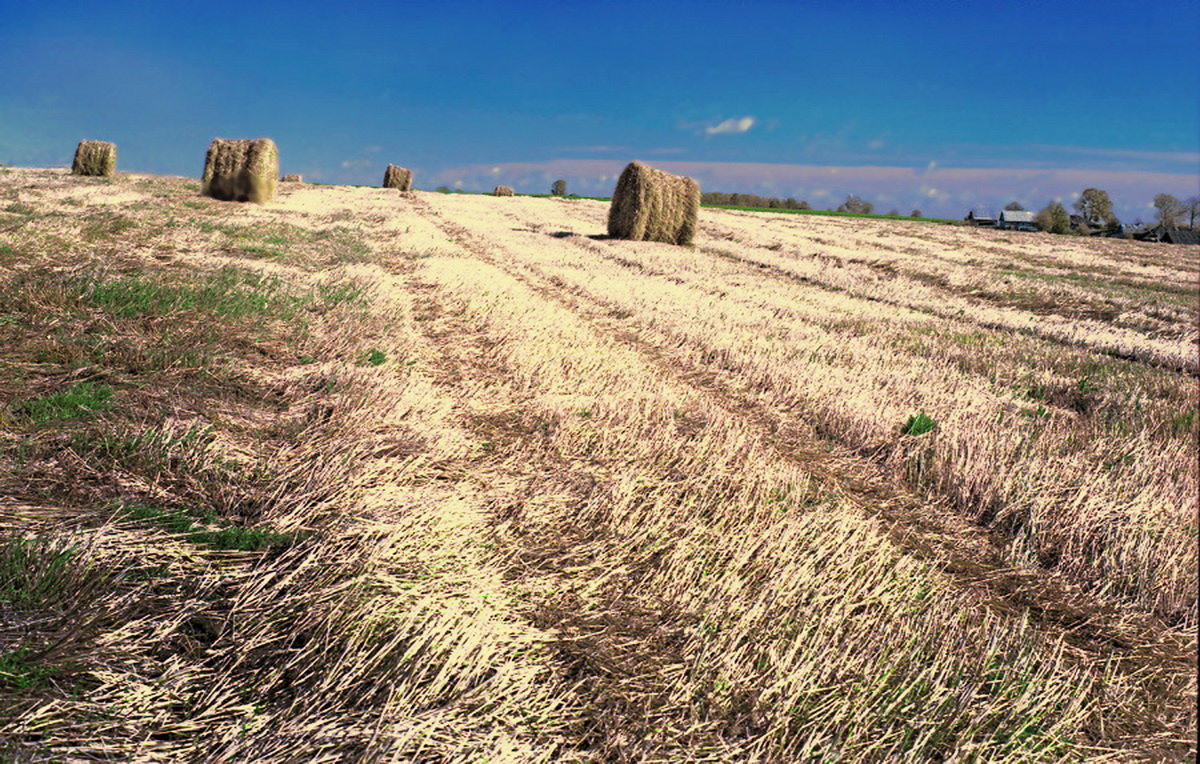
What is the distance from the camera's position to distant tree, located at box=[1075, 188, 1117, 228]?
76812 mm

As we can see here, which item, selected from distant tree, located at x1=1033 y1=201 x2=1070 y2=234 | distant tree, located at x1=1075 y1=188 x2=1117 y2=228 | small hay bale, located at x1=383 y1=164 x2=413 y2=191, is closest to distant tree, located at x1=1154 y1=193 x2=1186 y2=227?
distant tree, located at x1=1075 y1=188 x2=1117 y2=228

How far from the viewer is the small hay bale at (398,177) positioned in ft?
145

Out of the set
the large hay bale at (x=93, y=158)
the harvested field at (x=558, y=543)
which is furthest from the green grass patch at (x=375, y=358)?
the large hay bale at (x=93, y=158)

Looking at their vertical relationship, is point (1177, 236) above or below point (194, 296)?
above

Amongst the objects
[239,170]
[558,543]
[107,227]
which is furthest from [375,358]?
[239,170]

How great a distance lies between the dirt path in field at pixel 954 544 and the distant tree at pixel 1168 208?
12229cm

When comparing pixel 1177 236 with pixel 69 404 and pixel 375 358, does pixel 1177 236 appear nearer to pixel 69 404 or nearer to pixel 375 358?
pixel 375 358

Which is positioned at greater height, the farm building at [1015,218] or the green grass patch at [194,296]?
the farm building at [1015,218]

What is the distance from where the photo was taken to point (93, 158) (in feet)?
106

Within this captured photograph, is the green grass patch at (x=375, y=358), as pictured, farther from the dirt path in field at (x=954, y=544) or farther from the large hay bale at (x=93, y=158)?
the large hay bale at (x=93, y=158)

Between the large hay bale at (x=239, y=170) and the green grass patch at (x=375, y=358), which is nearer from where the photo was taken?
the green grass patch at (x=375, y=358)

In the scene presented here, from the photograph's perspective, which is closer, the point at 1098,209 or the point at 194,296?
the point at 194,296

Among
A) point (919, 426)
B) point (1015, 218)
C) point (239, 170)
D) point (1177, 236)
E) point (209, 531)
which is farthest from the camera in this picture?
point (1015, 218)

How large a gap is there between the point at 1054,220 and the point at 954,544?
75022 millimetres
